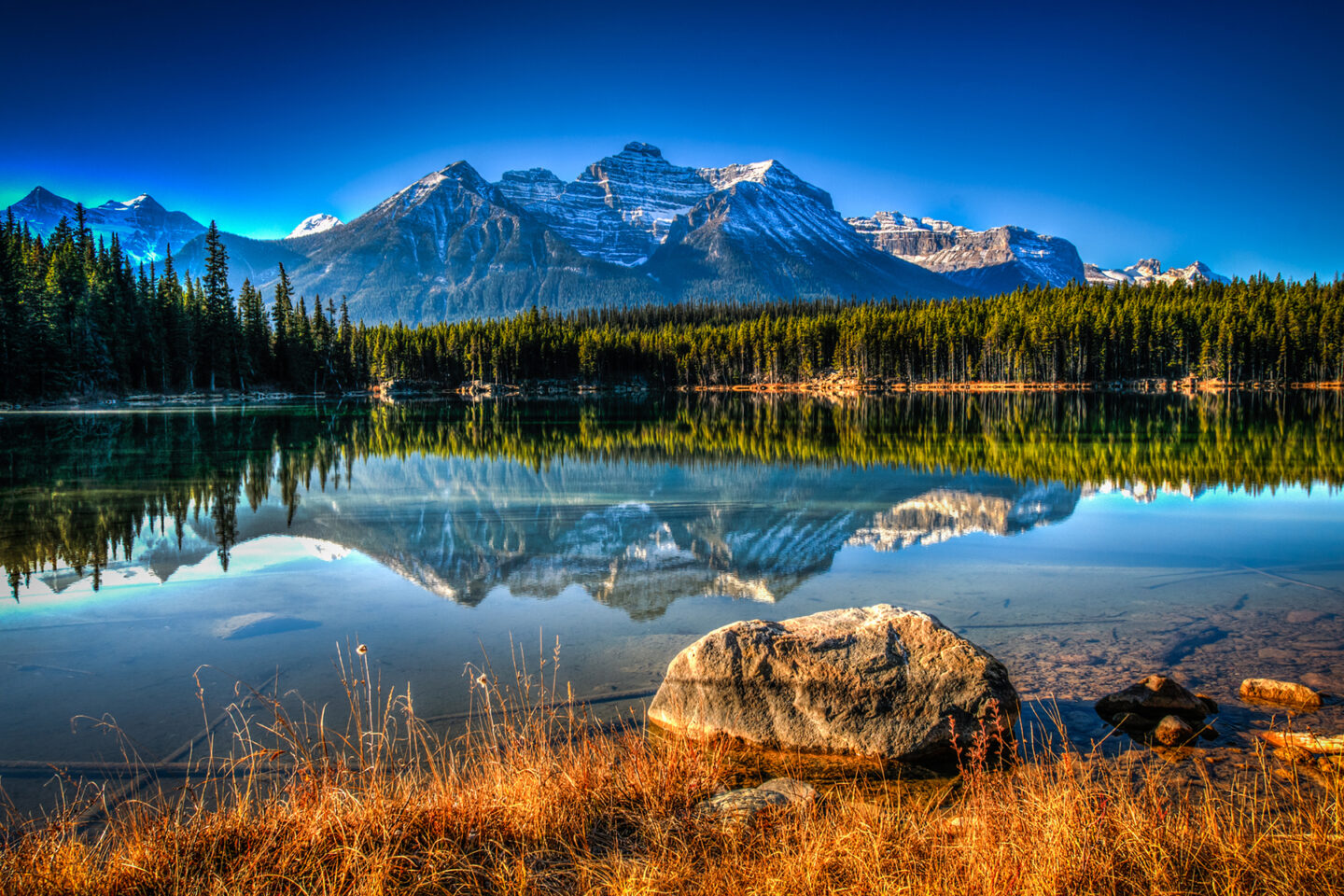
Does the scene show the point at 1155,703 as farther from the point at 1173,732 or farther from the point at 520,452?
the point at 520,452

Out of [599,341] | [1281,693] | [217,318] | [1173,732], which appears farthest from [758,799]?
[599,341]

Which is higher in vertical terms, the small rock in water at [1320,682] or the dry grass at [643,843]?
the dry grass at [643,843]

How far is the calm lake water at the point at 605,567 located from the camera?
7551mm

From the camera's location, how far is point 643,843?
14.1 ft

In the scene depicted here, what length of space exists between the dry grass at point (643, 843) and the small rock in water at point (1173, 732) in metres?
1.05

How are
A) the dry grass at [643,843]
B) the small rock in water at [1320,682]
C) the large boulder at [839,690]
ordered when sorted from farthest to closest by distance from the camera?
1. the small rock in water at [1320,682]
2. the large boulder at [839,690]
3. the dry grass at [643,843]

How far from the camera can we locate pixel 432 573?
11688mm

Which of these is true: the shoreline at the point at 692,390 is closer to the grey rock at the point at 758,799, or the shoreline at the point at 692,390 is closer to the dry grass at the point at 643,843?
the dry grass at the point at 643,843

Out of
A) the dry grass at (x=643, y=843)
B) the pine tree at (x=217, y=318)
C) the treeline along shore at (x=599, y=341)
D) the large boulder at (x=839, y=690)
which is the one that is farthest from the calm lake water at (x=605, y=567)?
the pine tree at (x=217, y=318)

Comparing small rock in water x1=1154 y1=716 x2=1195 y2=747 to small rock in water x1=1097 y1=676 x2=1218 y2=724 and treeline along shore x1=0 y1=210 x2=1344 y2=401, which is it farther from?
treeline along shore x1=0 y1=210 x2=1344 y2=401

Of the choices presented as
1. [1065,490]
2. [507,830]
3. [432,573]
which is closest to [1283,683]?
[507,830]

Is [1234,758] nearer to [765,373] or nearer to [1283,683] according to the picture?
[1283,683]

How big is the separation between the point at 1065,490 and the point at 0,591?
2215 centimetres

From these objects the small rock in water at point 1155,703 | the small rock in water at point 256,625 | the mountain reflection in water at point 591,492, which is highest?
the mountain reflection in water at point 591,492
